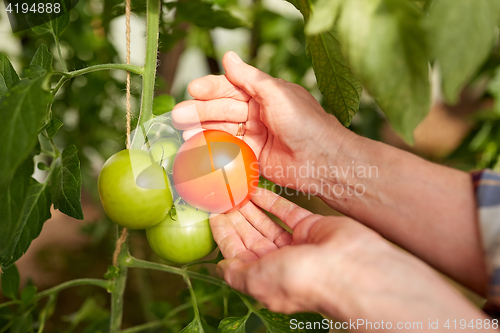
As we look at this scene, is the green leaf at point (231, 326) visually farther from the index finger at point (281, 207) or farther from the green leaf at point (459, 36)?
the green leaf at point (459, 36)

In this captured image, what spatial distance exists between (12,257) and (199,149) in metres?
0.35

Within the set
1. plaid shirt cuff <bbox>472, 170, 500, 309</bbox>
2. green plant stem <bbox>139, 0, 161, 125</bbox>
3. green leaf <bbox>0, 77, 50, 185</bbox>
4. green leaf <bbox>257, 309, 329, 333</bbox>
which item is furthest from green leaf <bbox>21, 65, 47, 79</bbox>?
plaid shirt cuff <bbox>472, 170, 500, 309</bbox>

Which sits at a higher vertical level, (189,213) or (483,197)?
(483,197)

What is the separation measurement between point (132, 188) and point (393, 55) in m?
0.40

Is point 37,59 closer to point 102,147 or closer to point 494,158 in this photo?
point 102,147

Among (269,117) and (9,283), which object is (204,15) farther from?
(9,283)

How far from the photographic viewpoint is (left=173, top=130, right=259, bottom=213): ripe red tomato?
0.59 metres

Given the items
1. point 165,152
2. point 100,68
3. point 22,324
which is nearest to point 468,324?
point 165,152

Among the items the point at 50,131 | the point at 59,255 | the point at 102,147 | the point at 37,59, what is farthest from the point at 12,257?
the point at 59,255

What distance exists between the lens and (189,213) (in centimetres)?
60

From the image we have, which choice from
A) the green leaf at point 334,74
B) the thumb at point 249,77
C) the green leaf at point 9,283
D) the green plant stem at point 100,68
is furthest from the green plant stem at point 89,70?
the green leaf at point 9,283

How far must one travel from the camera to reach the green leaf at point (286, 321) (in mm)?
627

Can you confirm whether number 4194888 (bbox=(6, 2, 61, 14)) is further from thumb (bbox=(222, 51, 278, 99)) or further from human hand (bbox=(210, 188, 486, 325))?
human hand (bbox=(210, 188, 486, 325))

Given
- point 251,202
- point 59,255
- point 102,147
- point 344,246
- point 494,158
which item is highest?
point 344,246
